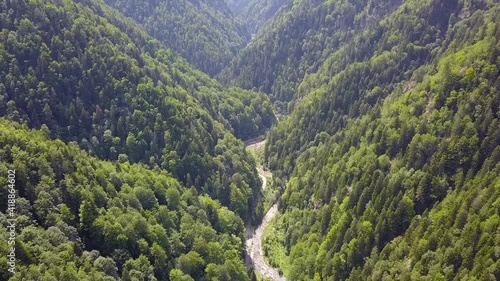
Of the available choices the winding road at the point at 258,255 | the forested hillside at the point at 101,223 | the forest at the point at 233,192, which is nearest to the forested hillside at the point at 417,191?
the forest at the point at 233,192

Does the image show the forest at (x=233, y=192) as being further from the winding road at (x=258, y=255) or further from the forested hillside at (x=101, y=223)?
the winding road at (x=258, y=255)

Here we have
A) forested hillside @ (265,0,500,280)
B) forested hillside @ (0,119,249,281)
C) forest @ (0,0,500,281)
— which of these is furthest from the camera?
forested hillside @ (265,0,500,280)

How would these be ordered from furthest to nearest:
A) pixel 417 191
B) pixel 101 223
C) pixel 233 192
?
pixel 233 192, pixel 417 191, pixel 101 223

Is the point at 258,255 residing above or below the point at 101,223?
below

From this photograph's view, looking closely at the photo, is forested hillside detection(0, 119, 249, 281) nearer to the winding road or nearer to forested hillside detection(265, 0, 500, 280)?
the winding road

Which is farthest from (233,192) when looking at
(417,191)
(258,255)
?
(417,191)

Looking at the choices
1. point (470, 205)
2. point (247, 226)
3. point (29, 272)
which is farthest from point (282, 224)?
point (29, 272)

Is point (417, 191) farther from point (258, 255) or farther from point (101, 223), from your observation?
point (101, 223)

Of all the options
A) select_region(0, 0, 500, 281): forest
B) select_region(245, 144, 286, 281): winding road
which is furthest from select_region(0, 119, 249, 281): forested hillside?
select_region(245, 144, 286, 281): winding road

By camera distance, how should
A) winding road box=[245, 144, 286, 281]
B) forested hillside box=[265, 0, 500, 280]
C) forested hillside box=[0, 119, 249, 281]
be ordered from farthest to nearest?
winding road box=[245, 144, 286, 281], forested hillside box=[265, 0, 500, 280], forested hillside box=[0, 119, 249, 281]
